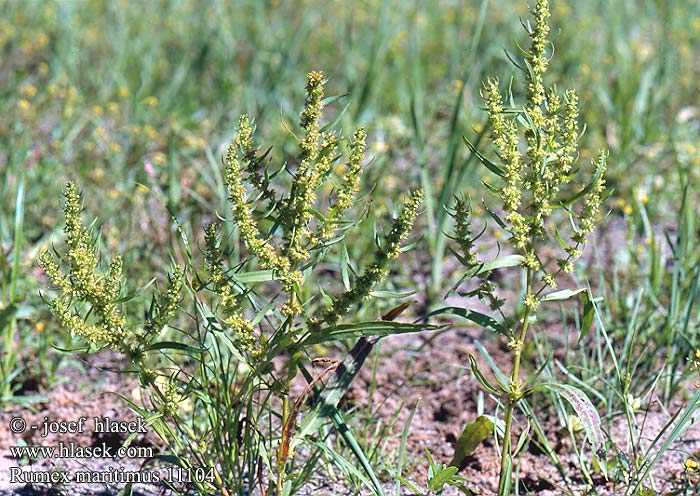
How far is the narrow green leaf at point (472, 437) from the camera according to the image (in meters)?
2.43

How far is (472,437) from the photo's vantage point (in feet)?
8.09

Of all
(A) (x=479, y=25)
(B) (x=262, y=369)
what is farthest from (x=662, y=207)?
(B) (x=262, y=369)

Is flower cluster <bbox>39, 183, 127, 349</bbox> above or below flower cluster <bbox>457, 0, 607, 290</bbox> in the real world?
below

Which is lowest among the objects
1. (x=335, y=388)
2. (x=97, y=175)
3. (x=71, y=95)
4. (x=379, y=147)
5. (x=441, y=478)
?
(x=441, y=478)

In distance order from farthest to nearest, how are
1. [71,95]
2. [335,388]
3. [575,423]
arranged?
1. [71,95]
2. [575,423]
3. [335,388]

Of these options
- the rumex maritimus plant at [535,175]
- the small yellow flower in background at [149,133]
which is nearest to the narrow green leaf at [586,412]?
the rumex maritimus plant at [535,175]

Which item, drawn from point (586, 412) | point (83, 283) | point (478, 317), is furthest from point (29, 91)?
point (586, 412)

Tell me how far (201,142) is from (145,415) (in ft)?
7.30

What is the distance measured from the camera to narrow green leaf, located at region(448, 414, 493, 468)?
2428 millimetres

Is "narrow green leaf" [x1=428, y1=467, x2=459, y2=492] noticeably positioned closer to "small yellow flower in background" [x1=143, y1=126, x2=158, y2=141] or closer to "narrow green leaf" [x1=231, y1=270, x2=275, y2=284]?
"narrow green leaf" [x1=231, y1=270, x2=275, y2=284]

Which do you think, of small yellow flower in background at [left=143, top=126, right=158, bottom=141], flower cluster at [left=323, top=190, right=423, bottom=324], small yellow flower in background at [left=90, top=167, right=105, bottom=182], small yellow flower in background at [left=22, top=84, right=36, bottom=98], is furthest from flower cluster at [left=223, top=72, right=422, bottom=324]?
small yellow flower in background at [left=22, top=84, right=36, bottom=98]

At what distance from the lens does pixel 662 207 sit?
163 inches

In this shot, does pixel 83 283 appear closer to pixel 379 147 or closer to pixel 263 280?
pixel 263 280

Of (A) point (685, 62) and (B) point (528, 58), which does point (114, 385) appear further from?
(A) point (685, 62)
